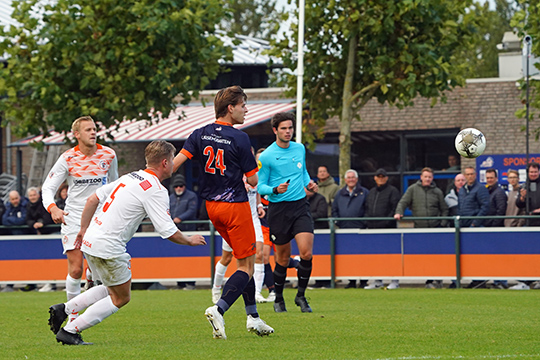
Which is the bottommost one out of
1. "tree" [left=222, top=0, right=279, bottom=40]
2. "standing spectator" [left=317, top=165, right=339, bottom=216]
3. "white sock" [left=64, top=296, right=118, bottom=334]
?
"white sock" [left=64, top=296, right=118, bottom=334]

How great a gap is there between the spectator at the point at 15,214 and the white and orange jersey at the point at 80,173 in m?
8.19

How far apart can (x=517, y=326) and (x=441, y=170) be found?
18066 mm

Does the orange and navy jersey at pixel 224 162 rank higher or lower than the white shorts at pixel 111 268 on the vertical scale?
higher

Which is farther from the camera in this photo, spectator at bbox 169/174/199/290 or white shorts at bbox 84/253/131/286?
spectator at bbox 169/174/199/290

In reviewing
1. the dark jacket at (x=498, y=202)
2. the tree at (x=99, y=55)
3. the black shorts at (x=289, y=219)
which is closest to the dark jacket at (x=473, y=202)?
the dark jacket at (x=498, y=202)

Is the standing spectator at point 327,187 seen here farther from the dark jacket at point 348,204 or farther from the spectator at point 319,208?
the spectator at point 319,208

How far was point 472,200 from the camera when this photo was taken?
16516mm

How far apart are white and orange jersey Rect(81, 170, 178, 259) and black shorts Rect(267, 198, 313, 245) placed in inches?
135

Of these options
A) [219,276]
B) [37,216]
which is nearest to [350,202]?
[219,276]

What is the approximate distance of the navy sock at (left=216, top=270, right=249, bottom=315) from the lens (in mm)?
8273

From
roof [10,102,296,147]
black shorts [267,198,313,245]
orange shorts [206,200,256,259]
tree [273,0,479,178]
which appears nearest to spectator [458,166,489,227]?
tree [273,0,479,178]

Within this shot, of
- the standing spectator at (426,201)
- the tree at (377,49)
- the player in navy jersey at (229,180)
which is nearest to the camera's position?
the player in navy jersey at (229,180)

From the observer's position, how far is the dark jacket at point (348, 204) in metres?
17.2

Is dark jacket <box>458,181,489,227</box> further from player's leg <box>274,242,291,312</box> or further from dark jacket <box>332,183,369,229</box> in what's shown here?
player's leg <box>274,242,291,312</box>
